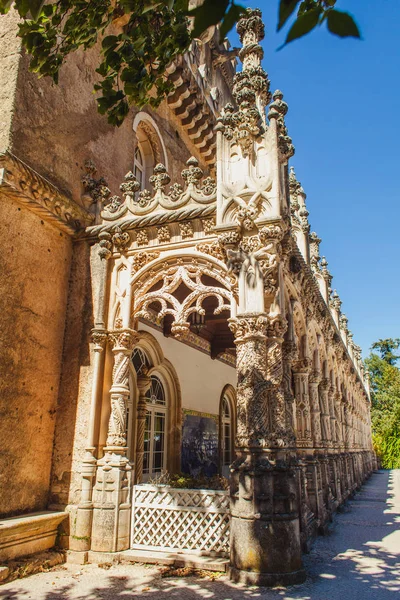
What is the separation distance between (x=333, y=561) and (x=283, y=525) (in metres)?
1.69

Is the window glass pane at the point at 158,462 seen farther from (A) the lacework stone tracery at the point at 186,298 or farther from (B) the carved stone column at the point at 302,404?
(A) the lacework stone tracery at the point at 186,298

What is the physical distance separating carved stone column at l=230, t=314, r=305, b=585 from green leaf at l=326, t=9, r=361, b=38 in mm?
4922

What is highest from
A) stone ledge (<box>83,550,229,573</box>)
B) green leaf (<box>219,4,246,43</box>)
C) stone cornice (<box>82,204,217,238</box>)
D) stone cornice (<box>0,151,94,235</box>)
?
stone cornice (<box>0,151,94,235</box>)

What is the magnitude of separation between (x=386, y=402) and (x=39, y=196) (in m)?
44.1

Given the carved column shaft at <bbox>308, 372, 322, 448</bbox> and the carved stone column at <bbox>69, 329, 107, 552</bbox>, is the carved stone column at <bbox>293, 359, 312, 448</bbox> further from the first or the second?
the carved stone column at <bbox>69, 329, 107, 552</bbox>

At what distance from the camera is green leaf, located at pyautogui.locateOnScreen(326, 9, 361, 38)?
5.51 ft

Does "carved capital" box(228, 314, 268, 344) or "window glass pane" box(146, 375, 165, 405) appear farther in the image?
"window glass pane" box(146, 375, 165, 405)

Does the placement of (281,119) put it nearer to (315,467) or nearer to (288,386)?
(288,386)

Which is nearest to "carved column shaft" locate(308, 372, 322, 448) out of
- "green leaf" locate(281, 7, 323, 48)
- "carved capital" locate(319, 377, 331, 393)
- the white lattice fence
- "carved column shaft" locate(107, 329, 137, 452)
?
"carved capital" locate(319, 377, 331, 393)

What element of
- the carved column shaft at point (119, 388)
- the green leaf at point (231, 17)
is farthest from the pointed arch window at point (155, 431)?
the green leaf at point (231, 17)

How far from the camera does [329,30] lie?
169cm

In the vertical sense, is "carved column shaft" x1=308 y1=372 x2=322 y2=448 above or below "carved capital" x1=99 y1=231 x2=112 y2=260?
below

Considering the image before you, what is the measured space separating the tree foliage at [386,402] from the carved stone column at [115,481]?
36.7 m

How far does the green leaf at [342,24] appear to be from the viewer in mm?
1680
